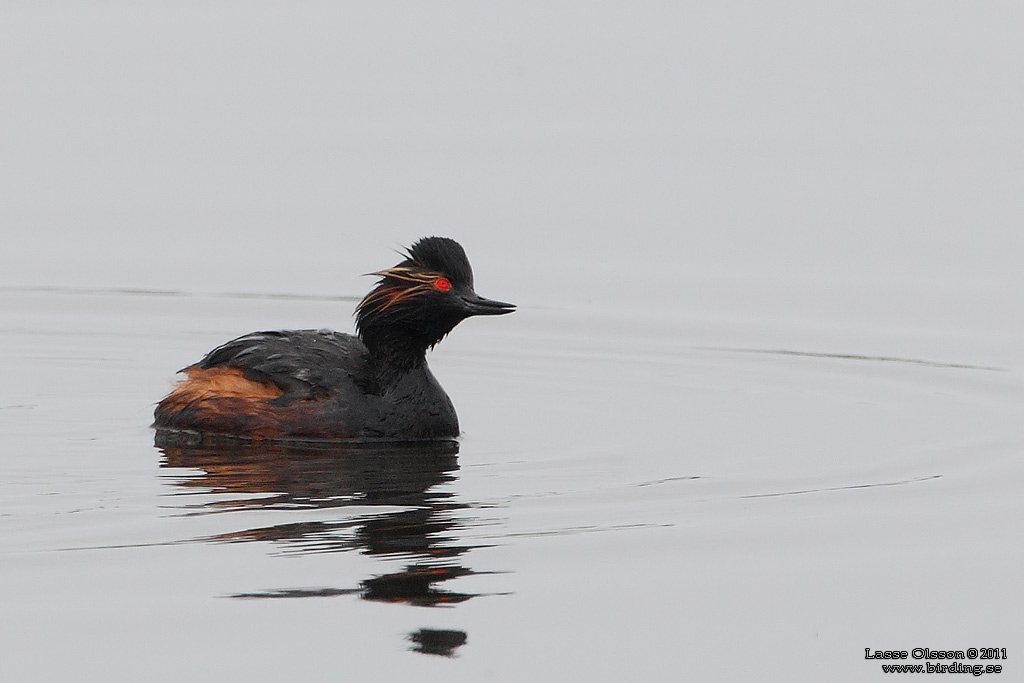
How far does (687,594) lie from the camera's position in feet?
23.1

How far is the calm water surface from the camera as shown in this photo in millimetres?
6477

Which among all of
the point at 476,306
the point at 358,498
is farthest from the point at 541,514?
the point at 476,306

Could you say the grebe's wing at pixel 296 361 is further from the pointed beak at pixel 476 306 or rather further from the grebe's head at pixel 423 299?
the pointed beak at pixel 476 306

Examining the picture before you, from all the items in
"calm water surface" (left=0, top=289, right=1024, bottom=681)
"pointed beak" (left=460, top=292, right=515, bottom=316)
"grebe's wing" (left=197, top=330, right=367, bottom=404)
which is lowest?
"calm water surface" (left=0, top=289, right=1024, bottom=681)

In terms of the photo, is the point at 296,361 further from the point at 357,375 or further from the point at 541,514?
the point at 541,514

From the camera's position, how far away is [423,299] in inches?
400

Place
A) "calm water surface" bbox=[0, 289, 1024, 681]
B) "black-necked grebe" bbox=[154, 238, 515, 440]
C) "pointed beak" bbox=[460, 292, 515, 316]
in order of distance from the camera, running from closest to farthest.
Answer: "calm water surface" bbox=[0, 289, 1024, 681] < "black-necked grebe" bbox=[154, 238, 515, 440] < "pointed beak" bbox=[460, 292, 515, 316]

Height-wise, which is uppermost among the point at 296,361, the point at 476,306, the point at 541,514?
the point at 476,306

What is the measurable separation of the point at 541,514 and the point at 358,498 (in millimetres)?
863

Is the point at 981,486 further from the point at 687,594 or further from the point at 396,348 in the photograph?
the point at 396,348

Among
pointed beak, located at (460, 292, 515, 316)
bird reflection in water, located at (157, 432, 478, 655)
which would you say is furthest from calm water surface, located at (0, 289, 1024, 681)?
pointed beak, located at (460, 292, 515, 316)

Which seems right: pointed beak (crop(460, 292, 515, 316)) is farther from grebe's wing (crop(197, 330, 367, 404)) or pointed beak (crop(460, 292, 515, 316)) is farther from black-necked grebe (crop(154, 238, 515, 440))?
grebe's wing (crop(197, 330, 367, 404))

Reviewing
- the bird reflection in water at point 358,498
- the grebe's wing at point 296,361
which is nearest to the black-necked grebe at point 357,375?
the grebe's wing at point 296,361

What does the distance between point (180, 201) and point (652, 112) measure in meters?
5.87
